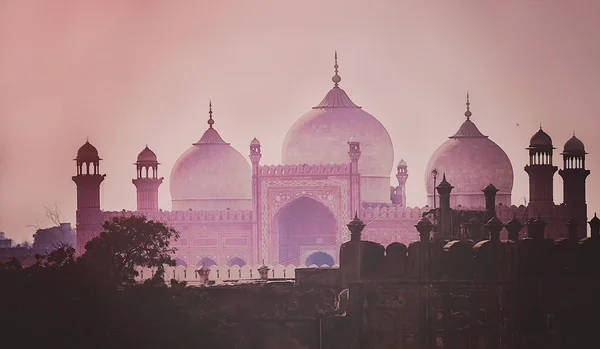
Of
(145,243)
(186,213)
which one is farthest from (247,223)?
(145,243)

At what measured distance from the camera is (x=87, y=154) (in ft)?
225

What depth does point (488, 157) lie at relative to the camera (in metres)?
69.2

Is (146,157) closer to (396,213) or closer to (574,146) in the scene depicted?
(396,213)

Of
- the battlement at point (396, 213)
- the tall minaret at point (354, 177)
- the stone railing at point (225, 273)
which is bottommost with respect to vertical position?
the stone railing at point (225, 273)

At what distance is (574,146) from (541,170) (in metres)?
1.68

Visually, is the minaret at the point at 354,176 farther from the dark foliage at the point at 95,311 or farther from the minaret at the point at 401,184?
the dark foliage at the point at 95,311

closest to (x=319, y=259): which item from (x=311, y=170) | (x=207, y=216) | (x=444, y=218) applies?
(x=311, y=170)

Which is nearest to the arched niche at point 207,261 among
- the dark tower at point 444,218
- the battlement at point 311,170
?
the battlement at point 311,170

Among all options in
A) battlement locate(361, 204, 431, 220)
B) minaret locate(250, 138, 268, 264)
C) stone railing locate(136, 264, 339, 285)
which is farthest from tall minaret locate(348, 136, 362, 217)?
stone railing locate(136, 264, 339, 285)

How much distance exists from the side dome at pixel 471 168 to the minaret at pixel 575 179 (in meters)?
2.06

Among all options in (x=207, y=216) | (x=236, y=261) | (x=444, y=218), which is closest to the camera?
(x=444, y=218)

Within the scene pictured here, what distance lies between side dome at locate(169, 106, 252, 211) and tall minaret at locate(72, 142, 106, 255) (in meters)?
3.68

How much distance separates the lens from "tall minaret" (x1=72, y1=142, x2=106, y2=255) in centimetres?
6725

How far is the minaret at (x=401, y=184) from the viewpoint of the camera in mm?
73500
